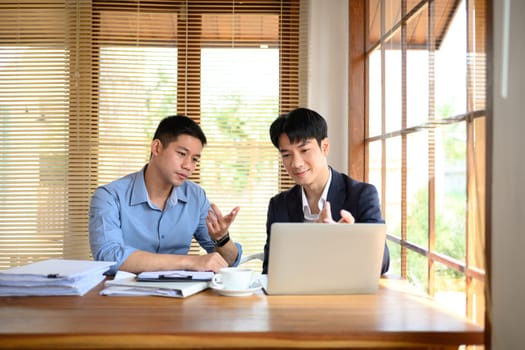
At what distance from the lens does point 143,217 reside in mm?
2436

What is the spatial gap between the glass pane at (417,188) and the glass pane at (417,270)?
61mm

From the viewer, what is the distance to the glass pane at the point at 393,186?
2.51m

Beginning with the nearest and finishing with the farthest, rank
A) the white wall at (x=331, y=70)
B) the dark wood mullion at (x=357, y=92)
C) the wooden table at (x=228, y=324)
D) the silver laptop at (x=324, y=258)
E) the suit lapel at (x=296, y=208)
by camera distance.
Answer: the wooden table at (x=228, y=324) < the silver laptop at (x=324, y=258) < the suit lapel at (x=296, y=208) < the dark wood mullion at (x=357, y=92) < the white wall at (x=331, y=70)

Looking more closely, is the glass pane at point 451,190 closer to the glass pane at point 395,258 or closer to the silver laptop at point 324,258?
the silver laptop at point 324,258

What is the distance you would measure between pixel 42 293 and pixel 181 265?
1.64ft

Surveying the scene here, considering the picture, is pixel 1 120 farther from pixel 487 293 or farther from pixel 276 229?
pixel 487 293

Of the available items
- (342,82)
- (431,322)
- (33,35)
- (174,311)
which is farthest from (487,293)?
(33,35)

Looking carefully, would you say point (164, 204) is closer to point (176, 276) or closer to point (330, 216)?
point (176, 276)

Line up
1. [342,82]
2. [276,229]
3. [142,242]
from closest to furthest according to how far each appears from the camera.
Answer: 1. [276,229]
2. [142,242]
3. [342,82]

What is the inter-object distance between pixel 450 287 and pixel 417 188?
1.59ft

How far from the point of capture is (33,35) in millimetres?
3445

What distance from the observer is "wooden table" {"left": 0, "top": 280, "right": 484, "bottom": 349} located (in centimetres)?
122

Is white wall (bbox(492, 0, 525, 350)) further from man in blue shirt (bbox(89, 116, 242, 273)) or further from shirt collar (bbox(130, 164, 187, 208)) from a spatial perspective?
shirt collar (bbox(130, 164, 187, 208))

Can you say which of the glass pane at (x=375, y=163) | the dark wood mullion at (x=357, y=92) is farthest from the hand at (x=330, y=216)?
the dark wood mullion at (x=357, y=92)
